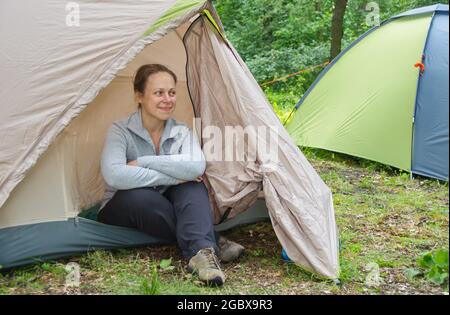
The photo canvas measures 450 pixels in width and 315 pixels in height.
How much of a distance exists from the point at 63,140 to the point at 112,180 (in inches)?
18.9

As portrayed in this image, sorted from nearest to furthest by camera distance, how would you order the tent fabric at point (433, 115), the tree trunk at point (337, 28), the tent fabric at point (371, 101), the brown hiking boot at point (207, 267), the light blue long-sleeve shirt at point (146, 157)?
1. the brown hiking boot at point (207, 267)
2. the light blue long-sleeve shirt at point (146, 157)
3. the tent fabric at point (433, 115)
4. the tent fabric at point (371, 101)
5. the tree trunk at point (337, 28)

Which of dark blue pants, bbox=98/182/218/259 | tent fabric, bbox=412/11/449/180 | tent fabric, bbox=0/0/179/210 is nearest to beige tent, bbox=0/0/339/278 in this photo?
tent fabric, bbox=0/0/179/210

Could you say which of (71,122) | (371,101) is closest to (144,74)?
(71,122)

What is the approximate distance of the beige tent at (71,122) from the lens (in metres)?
3.02

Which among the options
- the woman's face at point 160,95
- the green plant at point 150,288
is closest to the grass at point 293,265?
the green plant at point 150,288

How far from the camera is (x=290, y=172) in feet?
10.4

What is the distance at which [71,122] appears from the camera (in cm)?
324

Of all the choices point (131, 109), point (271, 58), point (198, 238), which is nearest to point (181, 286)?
point (198, 238)

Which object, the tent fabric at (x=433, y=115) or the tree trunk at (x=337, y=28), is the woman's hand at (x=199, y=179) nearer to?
the tent fabric at (x=433, y=115)

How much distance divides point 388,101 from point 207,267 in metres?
3.05

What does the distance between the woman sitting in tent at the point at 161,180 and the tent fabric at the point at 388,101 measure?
7.56ft

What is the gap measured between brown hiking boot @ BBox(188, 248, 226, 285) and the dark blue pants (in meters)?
0.05

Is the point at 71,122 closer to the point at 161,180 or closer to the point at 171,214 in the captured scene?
the point at 161,180
